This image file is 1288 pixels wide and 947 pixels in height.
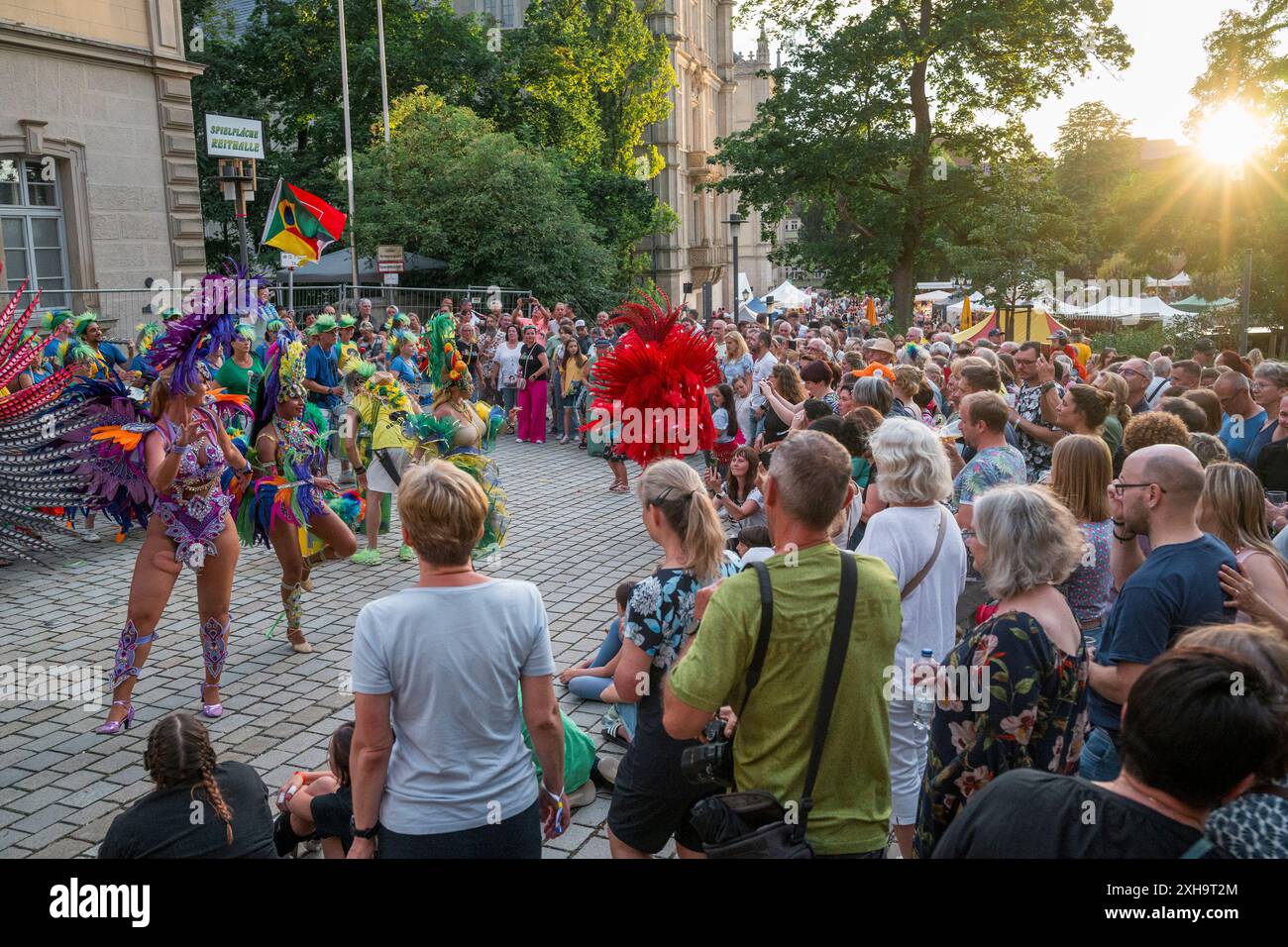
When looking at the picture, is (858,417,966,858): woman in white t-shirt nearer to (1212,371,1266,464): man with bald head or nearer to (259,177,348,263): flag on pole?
(1212,371,1266,464): man with bald head

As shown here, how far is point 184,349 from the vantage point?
18.7ft

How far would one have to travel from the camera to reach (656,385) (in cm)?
636

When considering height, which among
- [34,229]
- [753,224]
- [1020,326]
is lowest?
[1020,326]

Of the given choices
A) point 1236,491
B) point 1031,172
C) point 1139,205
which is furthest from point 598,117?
point 1236,491

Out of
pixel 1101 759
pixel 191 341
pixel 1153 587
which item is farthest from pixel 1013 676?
pixel 191 341

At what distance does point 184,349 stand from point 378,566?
13.0 ft

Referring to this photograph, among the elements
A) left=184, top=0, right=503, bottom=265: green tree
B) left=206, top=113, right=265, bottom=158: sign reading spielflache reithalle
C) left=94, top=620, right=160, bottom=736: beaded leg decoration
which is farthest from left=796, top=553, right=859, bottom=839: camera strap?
left=184, top=0, right=503, bottom=265: green tree

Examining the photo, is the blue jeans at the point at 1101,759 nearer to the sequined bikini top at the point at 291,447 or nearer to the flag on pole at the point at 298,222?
the sequined bikini top at the point at 291,447

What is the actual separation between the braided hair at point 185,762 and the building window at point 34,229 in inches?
623

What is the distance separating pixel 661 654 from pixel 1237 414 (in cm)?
579

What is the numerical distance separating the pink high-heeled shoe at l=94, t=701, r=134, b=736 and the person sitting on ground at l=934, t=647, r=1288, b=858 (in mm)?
5397

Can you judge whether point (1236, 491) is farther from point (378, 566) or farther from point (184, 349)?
point (378, 566)

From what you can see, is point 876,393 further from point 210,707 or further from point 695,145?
point 695,145
